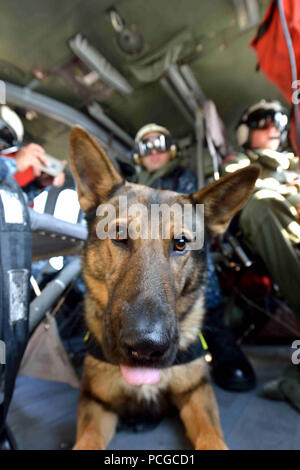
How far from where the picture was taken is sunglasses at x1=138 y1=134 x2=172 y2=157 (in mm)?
2252

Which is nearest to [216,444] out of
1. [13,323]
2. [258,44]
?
[13,323]

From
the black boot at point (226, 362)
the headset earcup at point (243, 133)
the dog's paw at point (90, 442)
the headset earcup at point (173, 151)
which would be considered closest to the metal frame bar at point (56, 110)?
the headset earcup at point (173, 151)

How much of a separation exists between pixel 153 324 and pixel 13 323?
1.53ft

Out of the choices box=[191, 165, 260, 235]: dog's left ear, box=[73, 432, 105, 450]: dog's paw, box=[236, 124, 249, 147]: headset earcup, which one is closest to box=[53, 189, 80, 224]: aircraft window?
box=[191, 165, 260, 235]: dog's left ear

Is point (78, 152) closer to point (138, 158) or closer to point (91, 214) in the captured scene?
point (91, 214)

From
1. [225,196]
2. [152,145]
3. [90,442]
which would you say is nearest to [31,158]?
[225,196]

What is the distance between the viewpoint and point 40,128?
8.41 feet

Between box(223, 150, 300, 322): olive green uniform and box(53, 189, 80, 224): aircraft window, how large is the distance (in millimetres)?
940

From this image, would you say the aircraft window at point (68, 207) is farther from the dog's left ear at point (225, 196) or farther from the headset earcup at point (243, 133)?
the headset earcup at point (243, 133)

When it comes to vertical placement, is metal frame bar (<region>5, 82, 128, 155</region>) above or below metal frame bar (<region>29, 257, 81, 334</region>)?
above

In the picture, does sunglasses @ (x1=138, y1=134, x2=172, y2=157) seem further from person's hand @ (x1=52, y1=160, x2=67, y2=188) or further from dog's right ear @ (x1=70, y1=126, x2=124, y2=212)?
dog's right ear @ (x1=70, y1=126, x2=124, y2=212)

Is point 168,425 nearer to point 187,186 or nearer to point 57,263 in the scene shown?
point 57,263

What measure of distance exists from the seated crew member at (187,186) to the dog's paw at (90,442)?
842 millimetres

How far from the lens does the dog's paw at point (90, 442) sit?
91 cm
